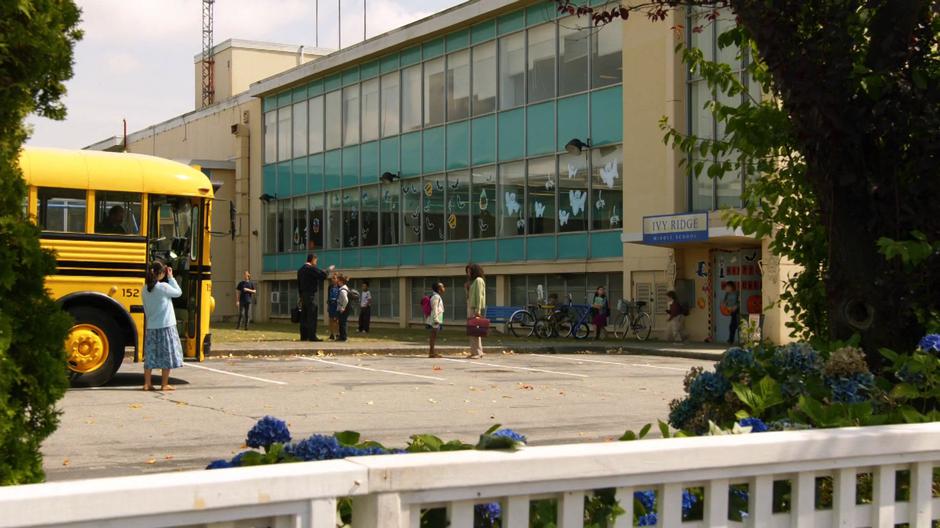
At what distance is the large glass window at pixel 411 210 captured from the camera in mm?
41812

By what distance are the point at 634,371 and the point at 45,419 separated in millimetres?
16988

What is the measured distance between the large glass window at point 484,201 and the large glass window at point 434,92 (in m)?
3.07

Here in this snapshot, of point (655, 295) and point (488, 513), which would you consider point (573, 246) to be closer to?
point (655, 295)

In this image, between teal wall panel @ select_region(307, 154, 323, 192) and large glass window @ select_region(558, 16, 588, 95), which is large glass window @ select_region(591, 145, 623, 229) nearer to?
large glass window @ select_region(558, 16, 588, 95)

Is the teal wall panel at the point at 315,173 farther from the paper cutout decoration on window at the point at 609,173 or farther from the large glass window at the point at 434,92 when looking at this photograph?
the paper cutout decoration on window at the point at 609,173

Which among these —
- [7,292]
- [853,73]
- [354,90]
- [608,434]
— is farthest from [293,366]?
[354,90]

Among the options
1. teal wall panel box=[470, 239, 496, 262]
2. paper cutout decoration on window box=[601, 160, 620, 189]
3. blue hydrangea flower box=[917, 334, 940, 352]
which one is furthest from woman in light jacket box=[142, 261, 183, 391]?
teal wall panel box=[470, 239, 496, 262]

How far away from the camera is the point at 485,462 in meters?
2.90

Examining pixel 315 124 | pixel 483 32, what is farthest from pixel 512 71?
pixel 315 124

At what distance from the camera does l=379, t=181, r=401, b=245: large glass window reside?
141ft

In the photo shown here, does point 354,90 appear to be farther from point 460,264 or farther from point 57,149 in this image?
point 57,149

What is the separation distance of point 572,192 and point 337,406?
2232cm

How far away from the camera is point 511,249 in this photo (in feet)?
123

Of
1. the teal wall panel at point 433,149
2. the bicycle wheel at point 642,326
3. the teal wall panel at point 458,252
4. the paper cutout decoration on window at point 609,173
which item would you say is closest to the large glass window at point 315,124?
the teal wall panel at point 433,149
